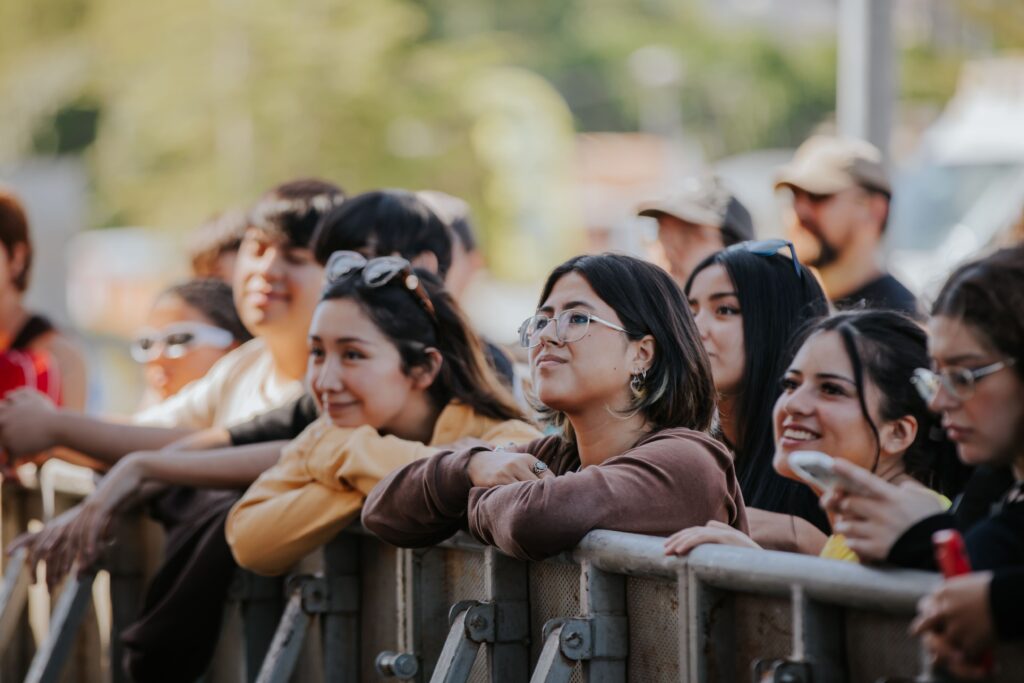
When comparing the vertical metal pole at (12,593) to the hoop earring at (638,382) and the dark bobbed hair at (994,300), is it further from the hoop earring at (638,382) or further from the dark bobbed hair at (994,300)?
the dark bobbed hair at (994,300)

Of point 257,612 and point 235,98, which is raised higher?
point 235,98

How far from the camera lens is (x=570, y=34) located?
190ft

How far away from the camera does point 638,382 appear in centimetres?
405

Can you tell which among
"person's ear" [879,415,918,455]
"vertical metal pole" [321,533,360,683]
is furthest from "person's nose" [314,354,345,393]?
"person's ear" [879,415,918,455]

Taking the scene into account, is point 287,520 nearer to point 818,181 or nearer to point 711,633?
point 711,633

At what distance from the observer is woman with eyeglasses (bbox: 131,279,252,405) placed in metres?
7.33

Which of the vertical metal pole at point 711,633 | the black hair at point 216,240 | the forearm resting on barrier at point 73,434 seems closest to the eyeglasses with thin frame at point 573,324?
the vertical metal pole at point 711,633

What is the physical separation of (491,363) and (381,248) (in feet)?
2.01

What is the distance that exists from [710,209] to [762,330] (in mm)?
1858

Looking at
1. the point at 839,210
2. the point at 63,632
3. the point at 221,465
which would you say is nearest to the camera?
the point at 221,465

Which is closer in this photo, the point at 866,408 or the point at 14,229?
the point at 866,408

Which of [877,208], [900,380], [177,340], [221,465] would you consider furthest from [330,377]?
[877,208]

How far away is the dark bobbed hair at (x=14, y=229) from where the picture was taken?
747cm

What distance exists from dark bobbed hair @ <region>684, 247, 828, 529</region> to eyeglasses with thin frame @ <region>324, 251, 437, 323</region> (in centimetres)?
81
